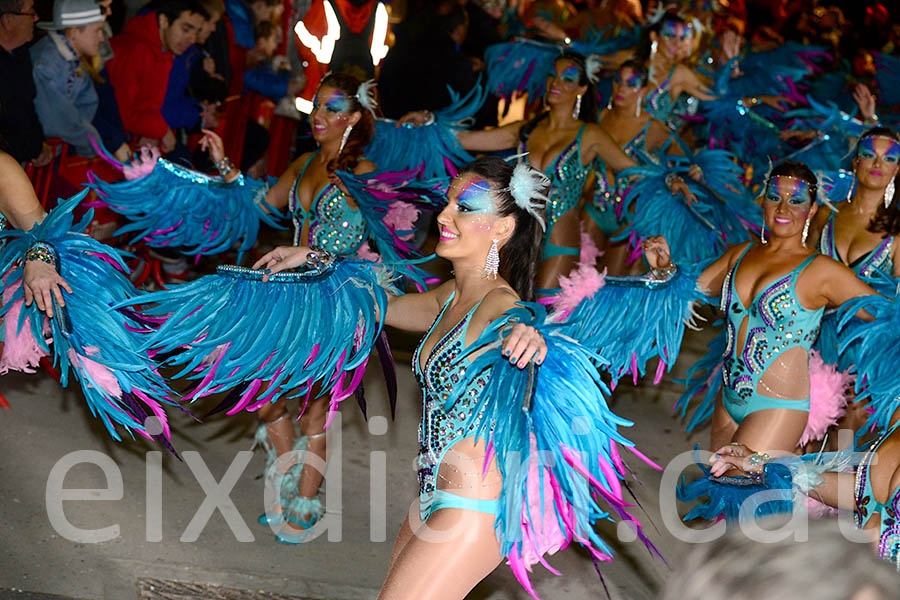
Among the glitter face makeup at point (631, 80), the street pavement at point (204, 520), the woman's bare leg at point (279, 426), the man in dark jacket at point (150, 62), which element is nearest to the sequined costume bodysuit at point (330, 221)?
the woman's bare leg at point (279, 426)

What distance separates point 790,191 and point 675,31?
406 centimetres

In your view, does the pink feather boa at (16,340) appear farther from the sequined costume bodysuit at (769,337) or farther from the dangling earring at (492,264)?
the sequined costume bodysuit at (769,337)

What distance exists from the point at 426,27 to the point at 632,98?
9.15 feet

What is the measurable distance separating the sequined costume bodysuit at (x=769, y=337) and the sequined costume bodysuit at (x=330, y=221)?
173 cm

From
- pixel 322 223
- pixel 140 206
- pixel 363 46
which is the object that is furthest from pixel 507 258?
pixel 363 46

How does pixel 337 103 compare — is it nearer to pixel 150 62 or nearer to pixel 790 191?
pixel 790 191

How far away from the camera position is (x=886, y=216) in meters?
5.39

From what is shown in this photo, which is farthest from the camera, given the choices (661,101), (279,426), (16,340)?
(661,101)

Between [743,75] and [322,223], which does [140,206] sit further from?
[743,75]

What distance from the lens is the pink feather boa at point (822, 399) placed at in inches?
188

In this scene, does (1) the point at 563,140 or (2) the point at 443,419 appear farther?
(1) the point at 563,140

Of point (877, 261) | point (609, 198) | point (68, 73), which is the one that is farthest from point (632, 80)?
point (68, 73)

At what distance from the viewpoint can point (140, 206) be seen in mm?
5141

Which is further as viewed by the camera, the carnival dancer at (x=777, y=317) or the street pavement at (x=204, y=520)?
the street pavement at (x=204, y=520)
